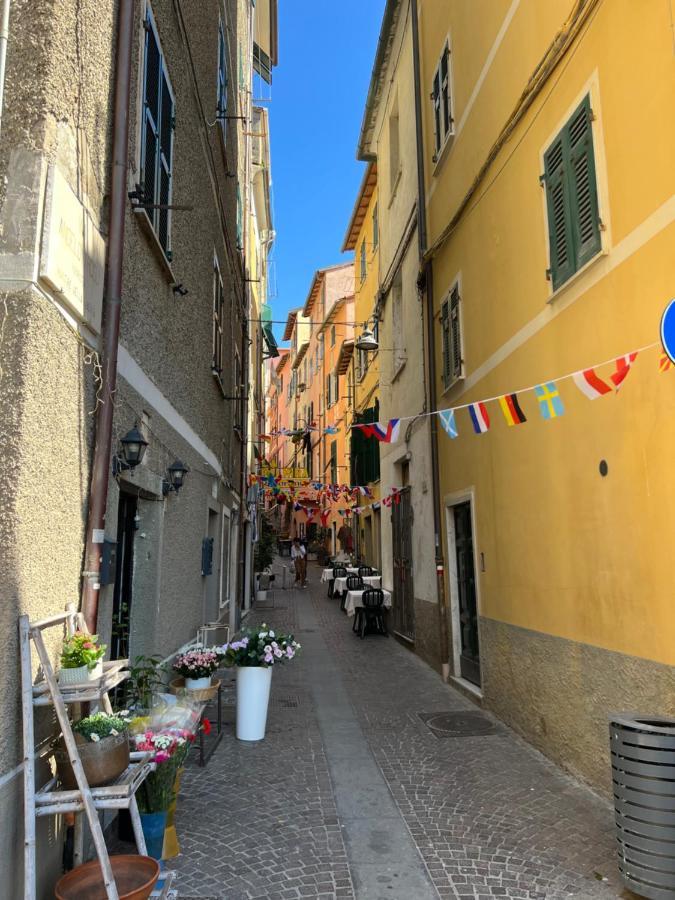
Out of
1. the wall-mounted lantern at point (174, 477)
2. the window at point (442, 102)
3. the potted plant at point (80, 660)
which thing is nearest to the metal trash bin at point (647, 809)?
the potted plant at point (80, 660)

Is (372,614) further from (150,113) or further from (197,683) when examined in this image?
(150,113)

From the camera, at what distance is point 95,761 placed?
9.83 feet

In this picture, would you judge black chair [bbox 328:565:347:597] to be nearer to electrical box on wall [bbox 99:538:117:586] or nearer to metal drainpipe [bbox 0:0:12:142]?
electrical box on wall [bbox 99:538:117:586]

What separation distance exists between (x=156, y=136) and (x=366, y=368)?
14605 mm

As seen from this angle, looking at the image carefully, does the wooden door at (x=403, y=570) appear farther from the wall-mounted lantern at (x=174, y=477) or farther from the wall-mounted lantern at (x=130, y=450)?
the wall-mounted lantern at (x=130, y=450)

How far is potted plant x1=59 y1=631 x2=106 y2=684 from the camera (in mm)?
3121

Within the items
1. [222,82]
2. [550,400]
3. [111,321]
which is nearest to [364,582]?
[222,82]

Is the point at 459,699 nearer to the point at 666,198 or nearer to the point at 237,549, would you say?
the point at 666,198

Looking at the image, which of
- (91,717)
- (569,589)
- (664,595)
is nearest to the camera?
(91,717)

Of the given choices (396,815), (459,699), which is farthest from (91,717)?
(459,699)

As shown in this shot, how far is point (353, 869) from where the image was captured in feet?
12.2

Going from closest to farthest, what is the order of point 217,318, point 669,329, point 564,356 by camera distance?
point 669,329 → point 564,356 → point 217,318

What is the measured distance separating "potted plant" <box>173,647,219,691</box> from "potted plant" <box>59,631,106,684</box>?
8.41 ft

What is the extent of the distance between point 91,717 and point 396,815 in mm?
2440
